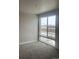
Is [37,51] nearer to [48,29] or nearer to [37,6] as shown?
[48,29]

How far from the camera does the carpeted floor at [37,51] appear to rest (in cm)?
88

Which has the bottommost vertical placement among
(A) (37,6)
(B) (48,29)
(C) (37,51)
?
(C) (37,51)

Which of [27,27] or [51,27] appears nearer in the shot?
[27,27]

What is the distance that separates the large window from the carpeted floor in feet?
0.33

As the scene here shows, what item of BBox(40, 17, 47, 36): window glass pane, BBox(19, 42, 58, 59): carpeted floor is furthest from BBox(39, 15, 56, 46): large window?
BBox(19, 42, 58, 59): carpeted floor

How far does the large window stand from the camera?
1.09m

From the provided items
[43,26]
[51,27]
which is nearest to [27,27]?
[43,26]

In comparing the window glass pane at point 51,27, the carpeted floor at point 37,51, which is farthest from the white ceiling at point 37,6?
the carpeted floor at point 37,51

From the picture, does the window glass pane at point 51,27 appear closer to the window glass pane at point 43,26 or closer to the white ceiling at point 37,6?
the window glass pane at point 43,26

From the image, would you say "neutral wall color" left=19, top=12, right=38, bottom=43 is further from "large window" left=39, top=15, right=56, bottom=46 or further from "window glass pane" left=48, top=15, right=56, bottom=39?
"window glass pane" left=48, top=15, right=56, bottom=39

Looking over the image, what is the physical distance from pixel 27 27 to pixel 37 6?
1.16 feet

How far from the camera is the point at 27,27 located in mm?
936
